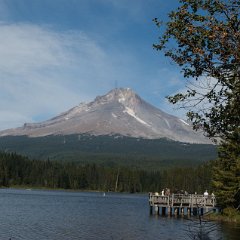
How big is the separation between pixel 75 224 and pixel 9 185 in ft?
480

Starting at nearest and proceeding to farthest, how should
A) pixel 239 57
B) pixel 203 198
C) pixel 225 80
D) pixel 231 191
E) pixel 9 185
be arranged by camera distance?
pixel 239 57 → pixel 225 80 → pixel 231 191 → pixel 203 198 → pixel 9 185

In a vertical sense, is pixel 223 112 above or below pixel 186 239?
above

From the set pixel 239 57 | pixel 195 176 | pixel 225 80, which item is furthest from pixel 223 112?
pixel 195 176

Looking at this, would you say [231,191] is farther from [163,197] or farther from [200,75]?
[200,75]

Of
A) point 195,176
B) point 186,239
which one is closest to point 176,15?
point 186,239

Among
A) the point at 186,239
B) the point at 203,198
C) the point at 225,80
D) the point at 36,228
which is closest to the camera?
the point at 225,80

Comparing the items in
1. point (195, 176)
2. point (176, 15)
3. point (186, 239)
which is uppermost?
point (195, 176)

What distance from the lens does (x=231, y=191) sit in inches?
2266

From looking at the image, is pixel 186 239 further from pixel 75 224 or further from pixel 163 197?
pixel 163 197

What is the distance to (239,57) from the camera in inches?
597

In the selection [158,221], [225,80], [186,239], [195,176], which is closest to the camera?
[225,80]

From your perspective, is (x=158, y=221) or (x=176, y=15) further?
(x=158, y=221)

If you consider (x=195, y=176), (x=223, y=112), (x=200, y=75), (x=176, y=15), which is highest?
(x=195, y=176)

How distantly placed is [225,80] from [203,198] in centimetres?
6149
